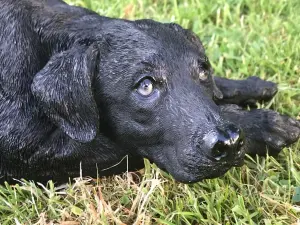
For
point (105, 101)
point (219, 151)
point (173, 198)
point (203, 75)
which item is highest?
point (203, 75)

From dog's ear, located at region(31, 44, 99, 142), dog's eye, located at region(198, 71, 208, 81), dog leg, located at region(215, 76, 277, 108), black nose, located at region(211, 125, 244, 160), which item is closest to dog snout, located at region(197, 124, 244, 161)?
black nose, located at region(211, 125, 244, 160)

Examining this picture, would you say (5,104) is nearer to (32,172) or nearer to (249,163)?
(32,172)

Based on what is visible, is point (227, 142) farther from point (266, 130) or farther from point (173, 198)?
point (266, 130)

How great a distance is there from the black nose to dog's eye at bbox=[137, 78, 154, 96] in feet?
1.17

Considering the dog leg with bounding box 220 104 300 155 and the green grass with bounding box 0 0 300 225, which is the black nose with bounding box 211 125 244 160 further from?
the dog leg with bounding box 220 104 300 155

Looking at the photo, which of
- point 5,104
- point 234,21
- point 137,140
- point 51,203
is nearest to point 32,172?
point 51,203

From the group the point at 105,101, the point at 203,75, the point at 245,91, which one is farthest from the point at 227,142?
the point at 245,91

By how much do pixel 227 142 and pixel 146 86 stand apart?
1.42 feet

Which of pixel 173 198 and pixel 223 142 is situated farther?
pixel 173 198

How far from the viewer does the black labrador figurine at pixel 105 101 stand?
236cm

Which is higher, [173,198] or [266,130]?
[266,130]

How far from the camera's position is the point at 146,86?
7.91ft

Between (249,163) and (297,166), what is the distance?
0.25 meters

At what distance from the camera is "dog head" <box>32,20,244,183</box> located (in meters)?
2.33
